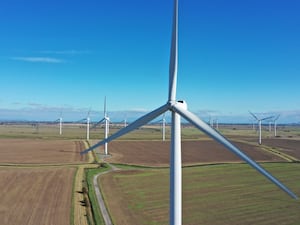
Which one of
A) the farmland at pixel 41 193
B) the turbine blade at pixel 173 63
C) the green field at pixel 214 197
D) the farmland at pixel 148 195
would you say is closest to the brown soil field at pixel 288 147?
the farmland at pixel 148 195

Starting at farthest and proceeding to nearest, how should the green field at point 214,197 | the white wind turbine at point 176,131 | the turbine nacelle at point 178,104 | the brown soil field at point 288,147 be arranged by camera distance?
1. the brown soil field at point 288,147
2. the green field at point 214,197
3. the turbine nacelle at point 178,104
4. the white wind turbine at point 176,131

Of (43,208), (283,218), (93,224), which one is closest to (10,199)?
(43,208)

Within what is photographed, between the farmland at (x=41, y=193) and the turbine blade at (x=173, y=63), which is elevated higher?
the turbine blade at (x=173, y=63)

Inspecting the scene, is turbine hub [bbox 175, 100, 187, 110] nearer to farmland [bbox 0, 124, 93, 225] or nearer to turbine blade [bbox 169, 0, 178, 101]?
turbine blade [bbox 169, 0, 178, 101]

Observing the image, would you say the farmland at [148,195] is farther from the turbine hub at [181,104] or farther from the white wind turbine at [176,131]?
the turbine hub at [181,104]

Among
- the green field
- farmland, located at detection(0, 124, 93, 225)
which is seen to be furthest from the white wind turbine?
farmland, located at detection(0, 124, 93, 225)
